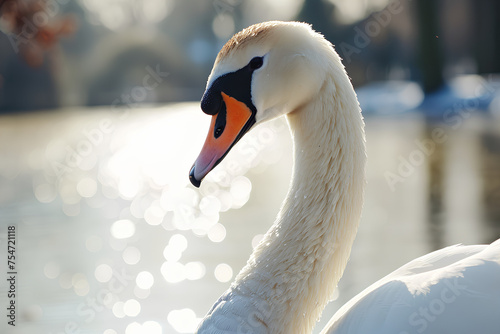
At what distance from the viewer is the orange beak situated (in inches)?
81.3

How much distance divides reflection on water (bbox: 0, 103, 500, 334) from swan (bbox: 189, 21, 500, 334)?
121 centimetres

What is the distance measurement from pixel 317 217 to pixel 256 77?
46 centimetres

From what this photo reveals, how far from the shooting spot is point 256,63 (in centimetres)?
208

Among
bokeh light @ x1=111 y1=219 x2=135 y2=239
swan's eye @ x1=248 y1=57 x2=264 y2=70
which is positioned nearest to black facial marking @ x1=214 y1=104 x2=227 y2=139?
swan's eye @ x1=248 y1=57 x2=264 y2=70

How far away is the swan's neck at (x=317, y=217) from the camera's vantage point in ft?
6.89

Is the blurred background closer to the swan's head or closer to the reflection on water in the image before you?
the reflection on water

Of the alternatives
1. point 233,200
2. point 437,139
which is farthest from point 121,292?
point 437,139

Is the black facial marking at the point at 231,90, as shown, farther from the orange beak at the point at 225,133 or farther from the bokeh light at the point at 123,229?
the bokeh light at the point at 123,229

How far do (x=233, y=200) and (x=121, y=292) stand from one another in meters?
3.23

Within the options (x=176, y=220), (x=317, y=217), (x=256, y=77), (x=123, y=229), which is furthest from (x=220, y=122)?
(x=176, y=220)

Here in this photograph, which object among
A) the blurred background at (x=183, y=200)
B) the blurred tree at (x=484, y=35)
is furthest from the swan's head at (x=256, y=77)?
the blurred tree at (x=484, y=35)

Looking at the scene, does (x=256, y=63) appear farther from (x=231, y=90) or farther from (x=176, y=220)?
(x=176, y=220)

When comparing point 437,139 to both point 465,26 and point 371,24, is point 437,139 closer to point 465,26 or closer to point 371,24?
point 371,24

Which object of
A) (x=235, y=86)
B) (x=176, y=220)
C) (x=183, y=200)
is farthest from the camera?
(x=183, y=200)
